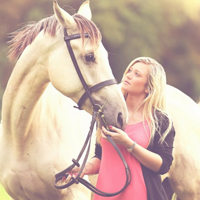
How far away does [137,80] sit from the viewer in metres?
2.72

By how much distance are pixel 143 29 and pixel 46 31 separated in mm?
11200

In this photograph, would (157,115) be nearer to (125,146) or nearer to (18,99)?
(125,146)

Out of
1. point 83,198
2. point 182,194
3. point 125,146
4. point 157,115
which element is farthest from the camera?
point 182,194

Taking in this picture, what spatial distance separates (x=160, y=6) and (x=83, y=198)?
1273 cm

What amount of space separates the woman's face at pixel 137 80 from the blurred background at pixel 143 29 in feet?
28.8

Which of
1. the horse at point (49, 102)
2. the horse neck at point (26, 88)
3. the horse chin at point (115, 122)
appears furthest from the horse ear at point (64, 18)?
the horse chin at point (115, 122)

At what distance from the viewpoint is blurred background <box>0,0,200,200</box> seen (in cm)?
1269

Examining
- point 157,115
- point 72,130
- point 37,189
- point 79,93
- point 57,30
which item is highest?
point 57,30

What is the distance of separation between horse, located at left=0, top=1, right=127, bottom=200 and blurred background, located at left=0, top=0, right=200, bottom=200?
815 cm

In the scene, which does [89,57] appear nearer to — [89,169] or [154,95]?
[154,95]

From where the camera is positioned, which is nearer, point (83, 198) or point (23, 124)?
point (23, 124)

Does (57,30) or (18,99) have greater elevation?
(57,30)

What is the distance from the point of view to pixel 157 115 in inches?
107

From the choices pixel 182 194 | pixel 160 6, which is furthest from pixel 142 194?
pixel 160 6
